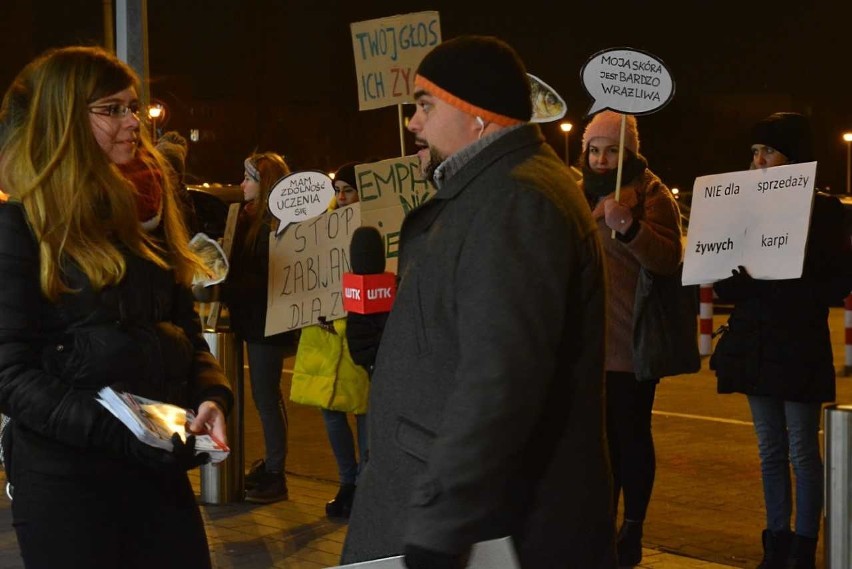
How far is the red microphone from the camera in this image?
195 inches

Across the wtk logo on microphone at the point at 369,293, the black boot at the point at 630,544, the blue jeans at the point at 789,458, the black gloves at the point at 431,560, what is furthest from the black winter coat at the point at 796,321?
the black gloves at the point at 431,560

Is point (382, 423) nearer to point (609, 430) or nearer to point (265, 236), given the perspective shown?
point (609, 430)

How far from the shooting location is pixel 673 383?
12945 millimetres

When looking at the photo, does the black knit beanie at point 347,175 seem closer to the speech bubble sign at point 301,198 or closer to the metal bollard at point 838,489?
the speech bubble sign at point 301,198

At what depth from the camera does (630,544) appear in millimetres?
6301

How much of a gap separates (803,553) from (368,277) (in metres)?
2.37

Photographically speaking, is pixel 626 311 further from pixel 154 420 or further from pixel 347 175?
pixel 154 420

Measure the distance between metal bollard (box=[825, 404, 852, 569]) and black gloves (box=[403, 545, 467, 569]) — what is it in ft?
7.76

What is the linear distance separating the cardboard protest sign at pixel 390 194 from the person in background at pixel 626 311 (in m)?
1.13

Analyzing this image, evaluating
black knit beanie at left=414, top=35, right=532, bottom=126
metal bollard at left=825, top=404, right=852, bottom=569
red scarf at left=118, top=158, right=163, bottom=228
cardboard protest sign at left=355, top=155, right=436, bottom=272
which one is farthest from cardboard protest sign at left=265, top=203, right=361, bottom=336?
black knit beanie at left=414, top=35, right=532, bottom=126

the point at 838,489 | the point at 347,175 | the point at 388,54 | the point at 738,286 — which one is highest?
the point at 388,54

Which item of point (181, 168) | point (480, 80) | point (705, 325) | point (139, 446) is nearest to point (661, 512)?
point (181, 168)

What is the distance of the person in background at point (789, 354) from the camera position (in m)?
5.90

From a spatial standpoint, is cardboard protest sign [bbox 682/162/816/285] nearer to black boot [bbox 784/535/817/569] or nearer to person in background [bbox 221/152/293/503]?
black boot [bbox 784/535/817/569]
